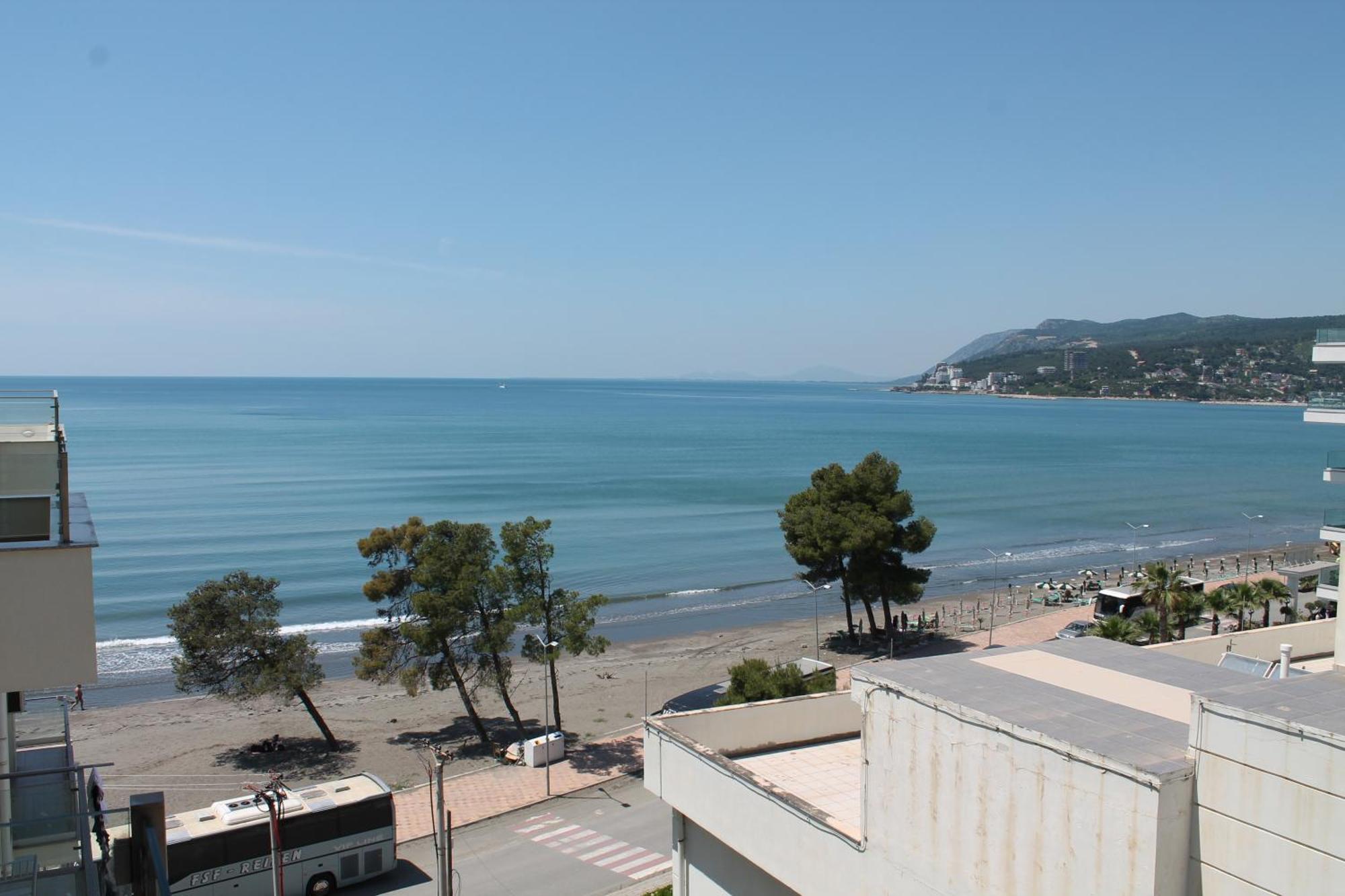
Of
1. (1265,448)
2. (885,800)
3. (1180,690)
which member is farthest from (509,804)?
(1265,448)

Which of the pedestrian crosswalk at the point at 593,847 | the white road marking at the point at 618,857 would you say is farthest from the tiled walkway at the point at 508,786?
the white road marking at the point at 618,857

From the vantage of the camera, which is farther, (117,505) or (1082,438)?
(1082,438)

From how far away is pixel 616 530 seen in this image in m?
62.4

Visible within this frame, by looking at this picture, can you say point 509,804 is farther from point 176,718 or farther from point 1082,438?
point 1082,438

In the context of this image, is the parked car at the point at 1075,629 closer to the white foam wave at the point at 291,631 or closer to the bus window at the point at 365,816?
the bus window at the point at 365,816

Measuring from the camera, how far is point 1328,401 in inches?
641

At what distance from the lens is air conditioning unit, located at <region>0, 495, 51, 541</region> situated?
611cm

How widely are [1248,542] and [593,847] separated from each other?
191 ft

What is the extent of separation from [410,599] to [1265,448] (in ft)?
456

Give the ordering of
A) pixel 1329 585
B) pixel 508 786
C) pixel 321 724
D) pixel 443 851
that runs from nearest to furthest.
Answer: pixel 443 851, pixel 1329 585, pixel 508 786, pixel 321 724

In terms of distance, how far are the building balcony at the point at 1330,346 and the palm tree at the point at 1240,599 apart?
1580cm

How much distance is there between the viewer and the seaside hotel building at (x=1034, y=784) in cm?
634

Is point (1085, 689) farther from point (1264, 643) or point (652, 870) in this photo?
point (652, 870)

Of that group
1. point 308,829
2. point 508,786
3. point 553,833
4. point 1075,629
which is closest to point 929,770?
point 308,829
